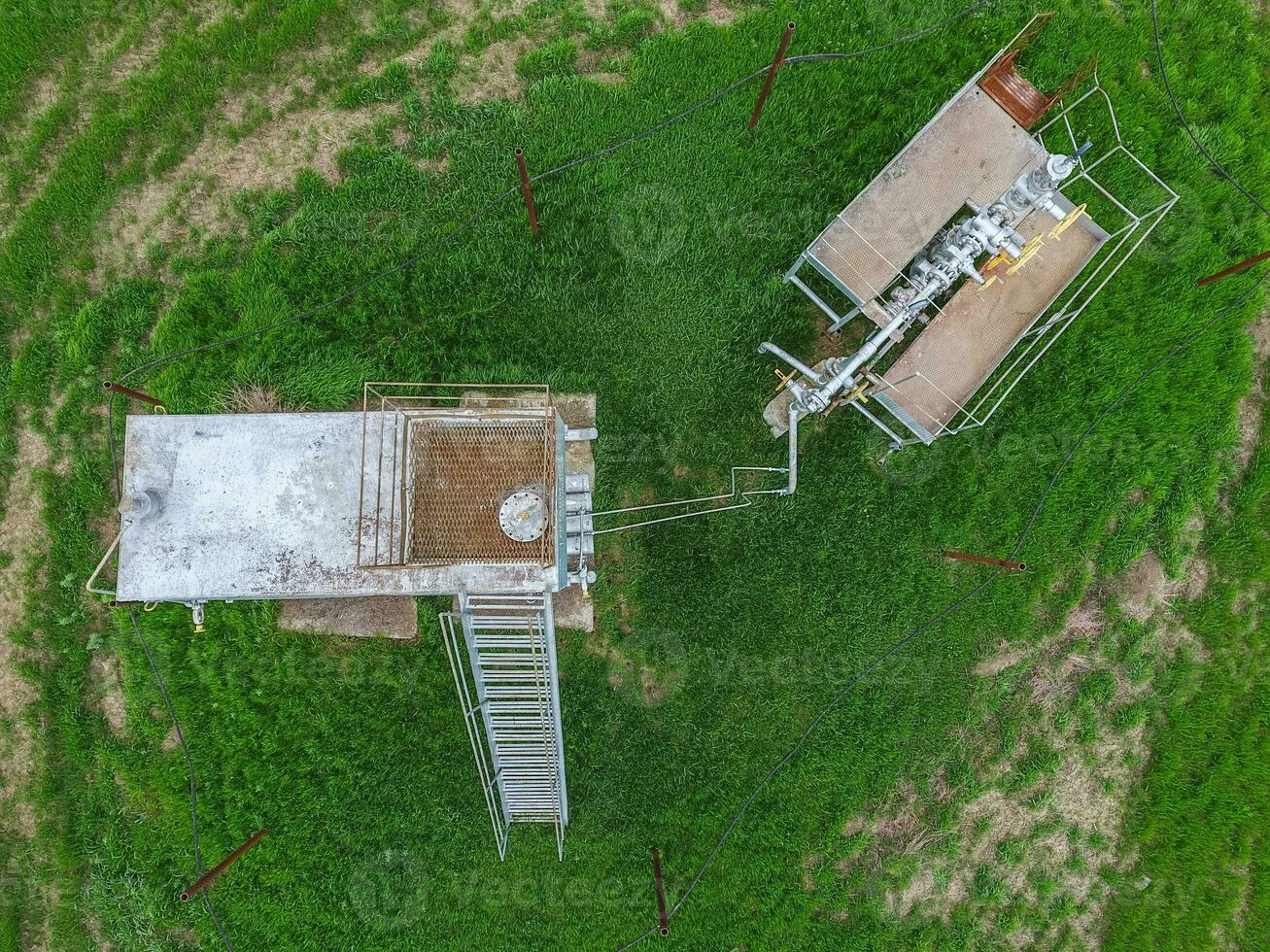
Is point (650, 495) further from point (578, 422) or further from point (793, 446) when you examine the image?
point (793, 446)

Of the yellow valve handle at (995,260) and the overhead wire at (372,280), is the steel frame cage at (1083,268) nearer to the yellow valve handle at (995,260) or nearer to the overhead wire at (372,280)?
the yellow valve handle at (995,260)

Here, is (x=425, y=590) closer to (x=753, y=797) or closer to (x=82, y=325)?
(x=753, y=797)

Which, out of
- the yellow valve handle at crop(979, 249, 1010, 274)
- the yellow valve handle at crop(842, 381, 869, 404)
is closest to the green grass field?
the yellow valve handle at crop(842, 381, 869, 404)

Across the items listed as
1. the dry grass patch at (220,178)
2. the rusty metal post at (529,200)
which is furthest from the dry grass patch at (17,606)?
the rusty metal post at (529,200)

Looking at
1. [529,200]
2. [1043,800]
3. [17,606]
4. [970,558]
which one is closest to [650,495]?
[529,200]

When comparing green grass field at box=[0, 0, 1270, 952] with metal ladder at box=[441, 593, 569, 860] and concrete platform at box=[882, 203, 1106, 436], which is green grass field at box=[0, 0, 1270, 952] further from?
concrete platform at box=[882, 203, 1106, 436]
